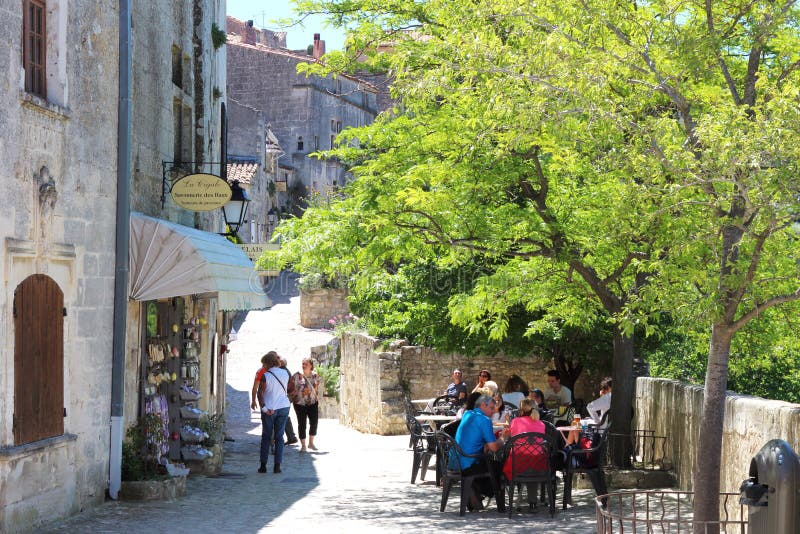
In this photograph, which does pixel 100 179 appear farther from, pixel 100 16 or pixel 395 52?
pixel 395 52

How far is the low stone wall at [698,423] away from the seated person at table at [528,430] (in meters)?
1.64

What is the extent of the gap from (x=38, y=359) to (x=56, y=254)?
107cm

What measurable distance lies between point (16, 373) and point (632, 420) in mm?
8760

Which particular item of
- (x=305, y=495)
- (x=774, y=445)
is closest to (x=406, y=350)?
(x=305, y=495)

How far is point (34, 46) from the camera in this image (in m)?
11.0

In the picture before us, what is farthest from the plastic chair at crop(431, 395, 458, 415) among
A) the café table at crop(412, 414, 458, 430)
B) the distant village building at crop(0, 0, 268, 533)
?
the distant village building at crop(0, 0, 268, 533)

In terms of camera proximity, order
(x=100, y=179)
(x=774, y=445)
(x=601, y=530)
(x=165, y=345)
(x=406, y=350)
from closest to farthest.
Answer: (x=774, y=445) < (x=601, y=530) < (x=100, y=179) < (x=165, y=345) < (x=406, y=350)

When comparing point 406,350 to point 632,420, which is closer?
point 632,420

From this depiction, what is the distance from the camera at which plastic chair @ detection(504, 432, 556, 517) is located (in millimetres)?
11695

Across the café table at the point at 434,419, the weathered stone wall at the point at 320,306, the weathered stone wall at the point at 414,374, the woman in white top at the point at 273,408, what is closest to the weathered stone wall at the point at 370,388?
the weathered stone wall at the point at 414,374

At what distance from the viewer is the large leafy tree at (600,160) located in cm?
802

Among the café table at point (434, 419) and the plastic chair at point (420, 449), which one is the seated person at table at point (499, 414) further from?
the plastic chair at point (420, 449)

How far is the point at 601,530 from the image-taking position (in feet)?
23.3

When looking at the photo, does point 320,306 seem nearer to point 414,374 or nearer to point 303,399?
point 414,374
